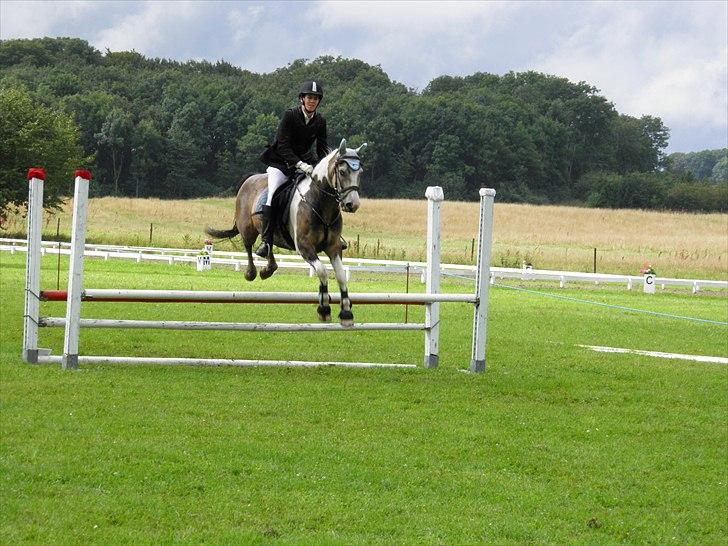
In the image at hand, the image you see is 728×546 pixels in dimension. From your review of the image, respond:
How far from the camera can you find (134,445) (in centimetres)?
824

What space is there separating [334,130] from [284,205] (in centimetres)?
4210

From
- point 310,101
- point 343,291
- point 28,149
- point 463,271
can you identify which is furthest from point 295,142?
point 28,149

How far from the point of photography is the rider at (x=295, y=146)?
8703 millimetres

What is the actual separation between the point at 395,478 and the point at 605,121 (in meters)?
102

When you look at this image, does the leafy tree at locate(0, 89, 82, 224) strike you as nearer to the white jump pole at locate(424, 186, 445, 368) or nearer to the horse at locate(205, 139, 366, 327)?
the white jump pole at locate(424, 186, 445, 368)

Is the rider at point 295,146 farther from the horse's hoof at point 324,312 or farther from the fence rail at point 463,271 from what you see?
the fence rail at point 463,271

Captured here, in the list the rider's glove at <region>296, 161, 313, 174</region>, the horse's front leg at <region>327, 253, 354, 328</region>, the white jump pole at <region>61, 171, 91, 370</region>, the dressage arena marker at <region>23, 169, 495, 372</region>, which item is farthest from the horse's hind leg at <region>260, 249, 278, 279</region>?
the white jump pole at <region>61, 171, 91, 370</region>

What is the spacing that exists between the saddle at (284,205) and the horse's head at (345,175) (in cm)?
85

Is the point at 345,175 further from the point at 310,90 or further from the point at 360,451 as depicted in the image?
the point at 360,451

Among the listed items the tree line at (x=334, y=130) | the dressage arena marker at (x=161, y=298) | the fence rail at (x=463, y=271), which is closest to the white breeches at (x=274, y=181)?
the dressage arena marker at (x=161, y=298)

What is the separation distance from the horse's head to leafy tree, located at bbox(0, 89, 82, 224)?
3523cm

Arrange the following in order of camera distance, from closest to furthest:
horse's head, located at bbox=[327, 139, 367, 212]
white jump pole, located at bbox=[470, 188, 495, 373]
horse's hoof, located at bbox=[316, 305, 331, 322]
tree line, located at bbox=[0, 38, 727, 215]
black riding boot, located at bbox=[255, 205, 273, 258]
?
horse's head, located at bbox=[327, 139, 367, 212] → horse's hoof, located at bbox=[316, 305, 331, 322] → black riding boot, located at bbox=[255, 205, 273, 258] → white jump pole, located at bbox=[470, 188, 495, 373] → tree line, located at bbox=[0, 38, 727, 215]

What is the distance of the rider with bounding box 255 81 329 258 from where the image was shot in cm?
870

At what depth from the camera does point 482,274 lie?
497 inches
